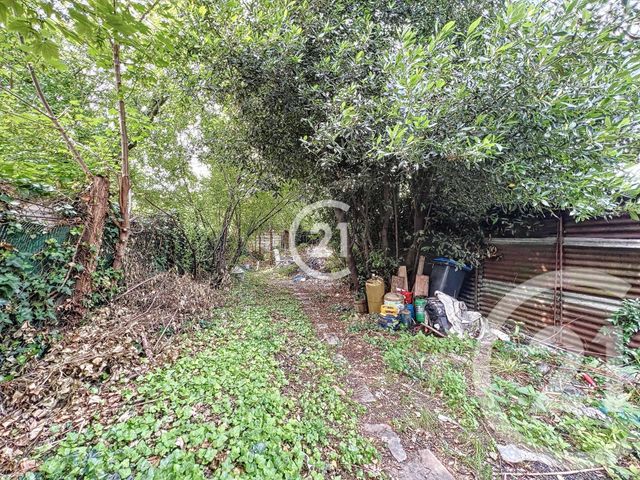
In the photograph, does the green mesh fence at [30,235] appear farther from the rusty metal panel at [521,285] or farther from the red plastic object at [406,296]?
the rusty metal panel at [521,285]

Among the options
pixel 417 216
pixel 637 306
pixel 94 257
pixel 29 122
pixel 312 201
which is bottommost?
pixel 637 306

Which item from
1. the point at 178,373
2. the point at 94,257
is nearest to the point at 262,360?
the point at 178,373

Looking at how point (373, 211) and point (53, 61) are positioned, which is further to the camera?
point (373, 211)

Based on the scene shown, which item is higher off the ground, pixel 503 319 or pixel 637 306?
pixel 637 306

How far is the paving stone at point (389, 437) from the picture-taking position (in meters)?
1.73

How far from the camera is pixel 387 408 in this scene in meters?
2.18

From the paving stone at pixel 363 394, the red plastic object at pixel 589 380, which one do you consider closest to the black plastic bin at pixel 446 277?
the red plastic object at pixel 589 380

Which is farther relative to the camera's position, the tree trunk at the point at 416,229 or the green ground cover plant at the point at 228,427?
the tree trunk at the point at 416,229

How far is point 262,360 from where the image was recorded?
2645 millimetres

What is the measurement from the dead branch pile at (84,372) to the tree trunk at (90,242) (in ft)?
0.70

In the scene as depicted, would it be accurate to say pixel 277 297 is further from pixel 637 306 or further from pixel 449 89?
pixel 637 306

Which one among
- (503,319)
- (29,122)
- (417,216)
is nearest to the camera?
(29,122)

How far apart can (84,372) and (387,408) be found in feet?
8.01

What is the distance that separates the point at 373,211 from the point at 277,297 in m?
2.77
